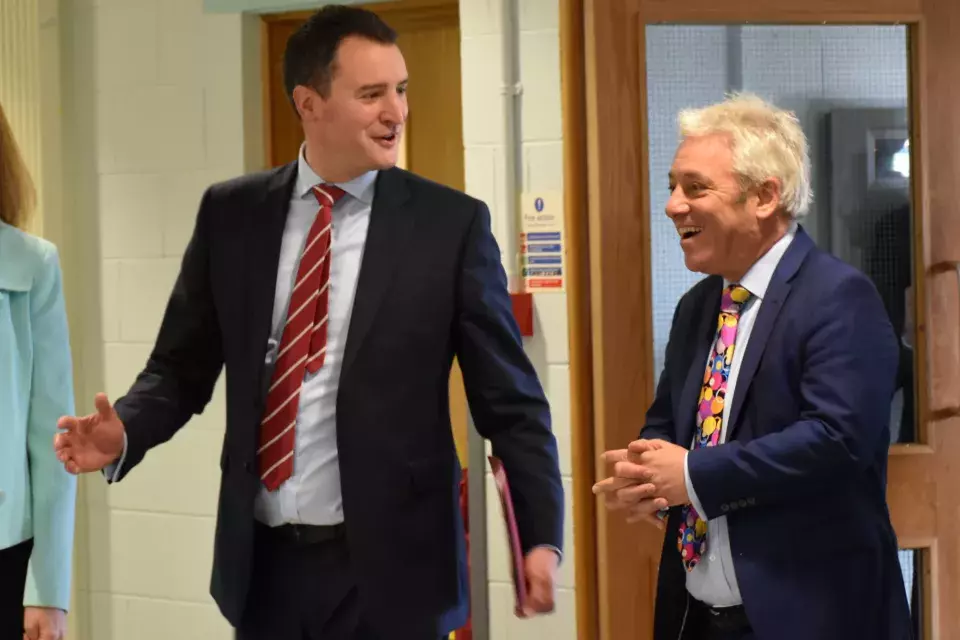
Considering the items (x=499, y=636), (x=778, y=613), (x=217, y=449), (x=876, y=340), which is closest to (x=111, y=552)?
(x=217, y=449)

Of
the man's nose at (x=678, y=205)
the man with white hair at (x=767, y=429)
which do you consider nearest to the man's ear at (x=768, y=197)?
the man with white hair at (x=767, y=429)

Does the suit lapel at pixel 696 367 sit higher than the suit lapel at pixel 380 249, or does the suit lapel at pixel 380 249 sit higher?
the suit lapel at pixel 380 249

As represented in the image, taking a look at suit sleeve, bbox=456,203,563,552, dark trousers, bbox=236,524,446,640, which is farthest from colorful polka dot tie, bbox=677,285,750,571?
dark trousers, bbox=236,524,446,640

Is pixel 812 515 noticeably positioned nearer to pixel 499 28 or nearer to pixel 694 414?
pixel 694 414

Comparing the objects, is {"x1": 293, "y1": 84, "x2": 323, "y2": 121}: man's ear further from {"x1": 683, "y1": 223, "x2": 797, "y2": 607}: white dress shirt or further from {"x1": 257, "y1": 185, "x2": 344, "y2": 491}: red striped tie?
{"x1": 683, "y1": 223, "x2": 797, "y2": 607}: white dress shirt

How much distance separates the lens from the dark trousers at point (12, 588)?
5.93ft

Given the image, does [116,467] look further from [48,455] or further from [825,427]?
[825,427]

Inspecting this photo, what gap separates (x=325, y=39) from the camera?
1618mm

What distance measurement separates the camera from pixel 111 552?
9.82 feet

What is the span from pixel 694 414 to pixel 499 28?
1247 mm

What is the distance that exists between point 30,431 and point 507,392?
0.88m

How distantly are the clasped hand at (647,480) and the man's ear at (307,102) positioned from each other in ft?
2.31

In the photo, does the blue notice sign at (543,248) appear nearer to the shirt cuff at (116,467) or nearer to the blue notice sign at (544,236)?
the blue notice sign at (544,236)

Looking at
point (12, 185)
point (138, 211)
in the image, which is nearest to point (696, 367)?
point (12, 185)
